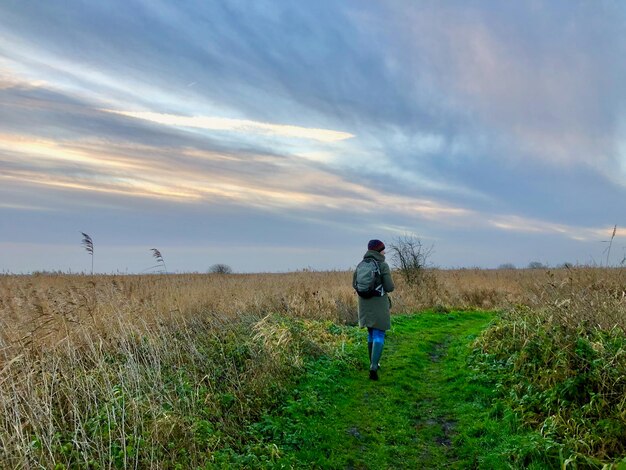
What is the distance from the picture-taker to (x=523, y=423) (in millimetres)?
6535

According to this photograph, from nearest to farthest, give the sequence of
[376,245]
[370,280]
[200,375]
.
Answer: [200,375]
[370,280]
[376,245]

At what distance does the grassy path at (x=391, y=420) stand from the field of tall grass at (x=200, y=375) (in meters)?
0.43

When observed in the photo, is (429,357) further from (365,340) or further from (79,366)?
(79,366)

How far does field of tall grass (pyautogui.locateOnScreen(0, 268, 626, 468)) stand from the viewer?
5.32 m

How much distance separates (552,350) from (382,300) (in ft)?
10.7

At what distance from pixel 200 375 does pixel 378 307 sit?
12.7 ft

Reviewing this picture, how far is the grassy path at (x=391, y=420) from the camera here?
20.3 ft

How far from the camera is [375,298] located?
9594 mm

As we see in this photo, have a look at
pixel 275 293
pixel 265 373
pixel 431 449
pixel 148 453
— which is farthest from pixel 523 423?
pixel 275 293

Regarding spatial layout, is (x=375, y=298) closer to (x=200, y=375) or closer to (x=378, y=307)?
(x=378, y=307)

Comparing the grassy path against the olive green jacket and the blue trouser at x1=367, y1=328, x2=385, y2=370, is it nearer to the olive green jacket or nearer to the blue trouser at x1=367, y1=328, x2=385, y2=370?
the blue trouser at x1=367, y1=328, x2=385, y2=370

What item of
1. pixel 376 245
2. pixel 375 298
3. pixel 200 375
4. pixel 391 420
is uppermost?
pixel 376 245

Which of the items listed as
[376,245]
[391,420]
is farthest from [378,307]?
[391,420]

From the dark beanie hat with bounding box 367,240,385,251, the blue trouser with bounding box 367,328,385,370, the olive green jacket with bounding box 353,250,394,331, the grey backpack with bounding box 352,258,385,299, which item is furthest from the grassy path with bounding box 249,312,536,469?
the dark beanie hat with bounding box 367,240,385,251
